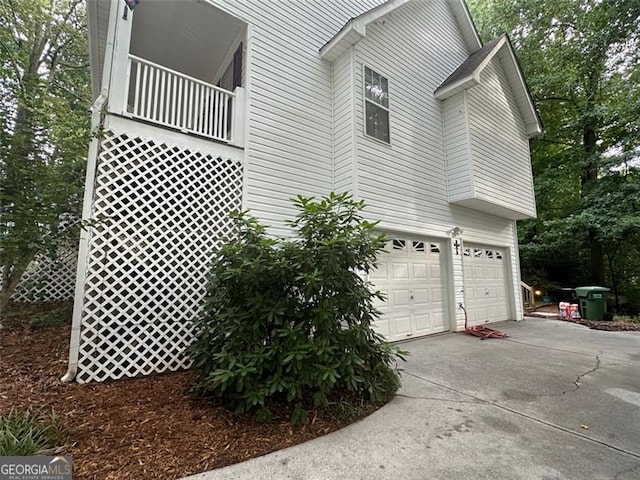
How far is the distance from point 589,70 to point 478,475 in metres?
14.5

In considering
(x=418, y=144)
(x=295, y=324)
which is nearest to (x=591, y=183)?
(x=418, y=144)

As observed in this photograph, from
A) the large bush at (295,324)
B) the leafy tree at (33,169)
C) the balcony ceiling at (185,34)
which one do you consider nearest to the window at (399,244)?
the large bush at (295,324)

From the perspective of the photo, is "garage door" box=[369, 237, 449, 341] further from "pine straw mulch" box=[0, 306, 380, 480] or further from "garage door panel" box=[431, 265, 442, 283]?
"pine straw mulch" box=[0, 306, 380, 480]

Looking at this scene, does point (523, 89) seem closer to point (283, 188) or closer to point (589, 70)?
point (589, 70)

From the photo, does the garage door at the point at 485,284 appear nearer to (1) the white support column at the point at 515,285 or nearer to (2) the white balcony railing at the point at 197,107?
(1) the white support column at the point at 515,285

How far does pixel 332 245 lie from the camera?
3.00 metres

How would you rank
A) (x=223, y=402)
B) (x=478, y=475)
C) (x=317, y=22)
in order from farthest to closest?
(x=317, y=22) → (x=223, y=402) → (x=478, y=475)

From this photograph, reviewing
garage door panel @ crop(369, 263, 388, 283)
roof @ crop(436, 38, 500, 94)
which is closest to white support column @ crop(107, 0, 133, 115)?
garage door panel @ crop(369, 263, 388, 283)

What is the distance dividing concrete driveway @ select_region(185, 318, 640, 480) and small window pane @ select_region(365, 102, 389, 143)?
4.28m

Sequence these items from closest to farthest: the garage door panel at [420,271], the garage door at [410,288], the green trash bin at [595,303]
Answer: the garage door at [410,288] → the garage door panel at [420,271] → the green trash bin at [595,303]

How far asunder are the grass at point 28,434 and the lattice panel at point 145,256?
1.08 m

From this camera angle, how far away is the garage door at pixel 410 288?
5906 millimetres

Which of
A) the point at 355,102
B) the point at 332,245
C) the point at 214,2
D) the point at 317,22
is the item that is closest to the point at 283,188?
the point at 355,102

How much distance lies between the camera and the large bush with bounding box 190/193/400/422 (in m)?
2.76
